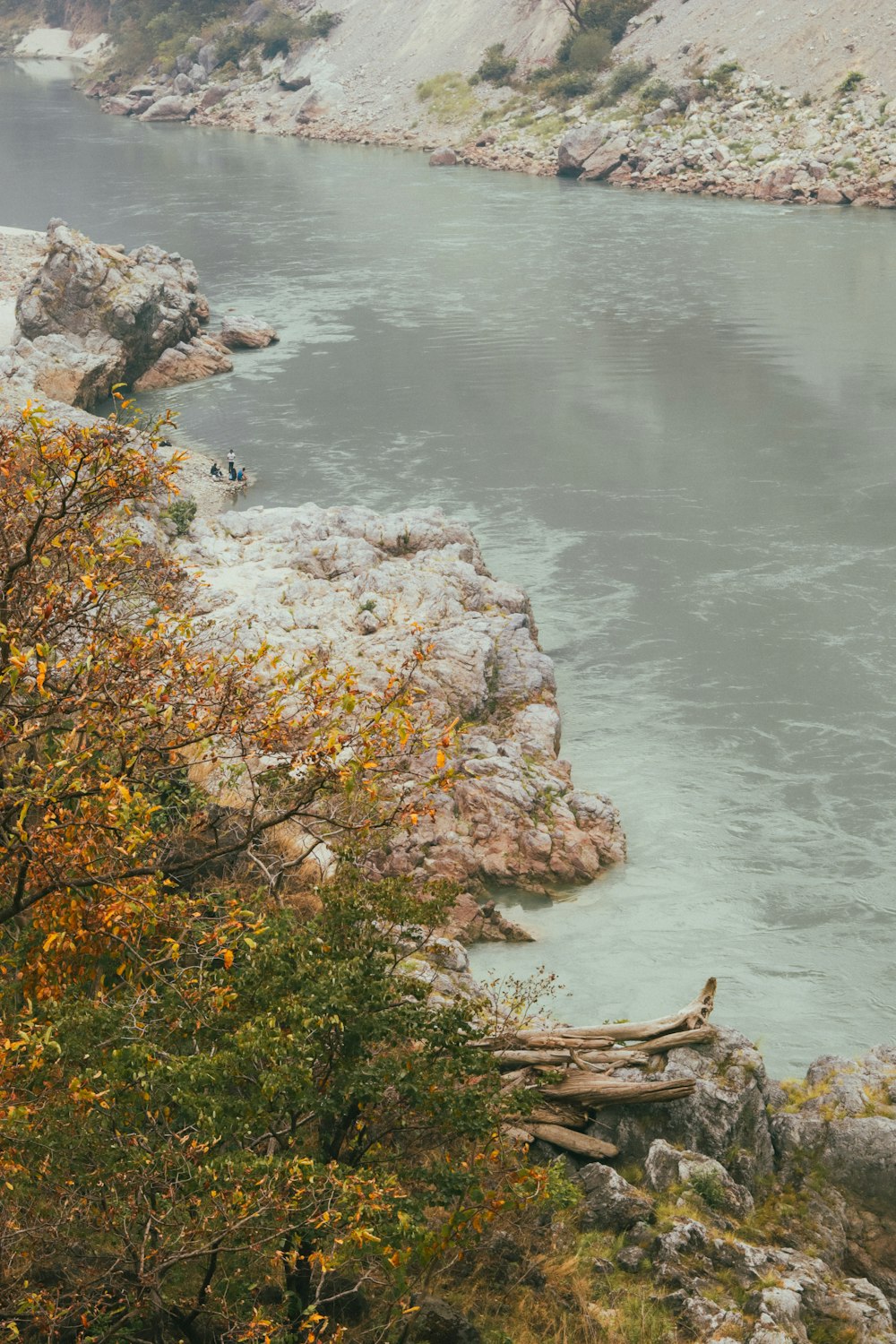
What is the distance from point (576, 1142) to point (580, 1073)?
0.63 m

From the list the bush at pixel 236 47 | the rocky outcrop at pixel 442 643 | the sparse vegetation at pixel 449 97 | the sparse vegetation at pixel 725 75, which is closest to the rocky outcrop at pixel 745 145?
the sparse vegetation at pixel 725 75

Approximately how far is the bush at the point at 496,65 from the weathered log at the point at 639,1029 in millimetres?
96814

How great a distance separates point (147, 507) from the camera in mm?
30812

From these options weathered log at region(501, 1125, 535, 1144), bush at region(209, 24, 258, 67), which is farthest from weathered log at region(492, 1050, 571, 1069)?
bush at region(209, 24, 258, 67)

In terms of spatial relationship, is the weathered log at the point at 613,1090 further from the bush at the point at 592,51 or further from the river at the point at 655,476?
the bush at the point at 592,51

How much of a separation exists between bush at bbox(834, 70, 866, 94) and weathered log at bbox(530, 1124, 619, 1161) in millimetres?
78281

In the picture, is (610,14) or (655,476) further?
(610,14)

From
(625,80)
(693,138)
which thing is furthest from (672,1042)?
(625,80)

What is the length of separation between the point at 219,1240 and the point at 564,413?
121 feet

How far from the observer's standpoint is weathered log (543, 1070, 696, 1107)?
39.5 feet

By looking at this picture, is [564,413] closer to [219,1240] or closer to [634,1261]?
[634,1261]

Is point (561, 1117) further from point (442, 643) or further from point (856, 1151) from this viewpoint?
point (442, 643)

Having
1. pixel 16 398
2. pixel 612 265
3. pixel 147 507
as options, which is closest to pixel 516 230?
pixel 612 265

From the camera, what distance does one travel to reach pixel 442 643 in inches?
1000
